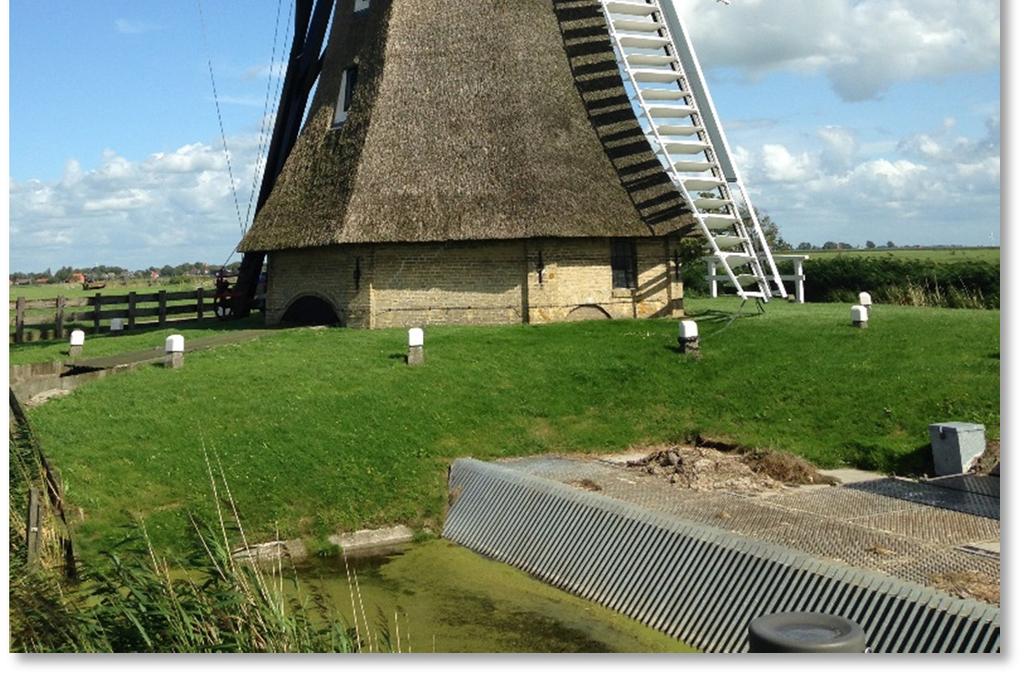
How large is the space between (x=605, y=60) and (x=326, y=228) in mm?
7420

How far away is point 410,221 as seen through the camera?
21656 mm

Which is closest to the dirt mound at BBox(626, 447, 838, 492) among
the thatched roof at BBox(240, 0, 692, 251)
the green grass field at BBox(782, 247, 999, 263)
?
the thatched roof at BBox(240, 0, 692, 251)

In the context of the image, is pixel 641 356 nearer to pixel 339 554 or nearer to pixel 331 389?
pixel 331 389

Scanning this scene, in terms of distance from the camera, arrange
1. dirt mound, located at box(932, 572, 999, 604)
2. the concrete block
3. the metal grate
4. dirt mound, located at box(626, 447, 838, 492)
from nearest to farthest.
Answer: dirt mound, located at box(932, 572, 999, 604), the metal grate, the concrete block, dirt mound, located at box(626, 447, 838, 492)

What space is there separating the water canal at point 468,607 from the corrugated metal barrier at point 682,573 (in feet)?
0.69

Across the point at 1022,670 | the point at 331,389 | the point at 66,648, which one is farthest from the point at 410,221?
the point at 1022,670

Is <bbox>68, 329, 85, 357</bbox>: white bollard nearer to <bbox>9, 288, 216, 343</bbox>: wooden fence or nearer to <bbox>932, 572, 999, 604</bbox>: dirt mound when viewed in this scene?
<bbox>9, 288, 216, 343</bbox>: wooden fence

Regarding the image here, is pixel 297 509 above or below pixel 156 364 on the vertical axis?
below

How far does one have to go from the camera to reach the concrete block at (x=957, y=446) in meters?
13.5

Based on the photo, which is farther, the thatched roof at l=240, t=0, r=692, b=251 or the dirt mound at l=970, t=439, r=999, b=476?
the thatched roof at l=240, t=0, r=692, b=251

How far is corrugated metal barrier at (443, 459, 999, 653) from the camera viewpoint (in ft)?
25.7

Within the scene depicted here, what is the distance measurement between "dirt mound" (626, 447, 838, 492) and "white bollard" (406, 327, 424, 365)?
197 inches

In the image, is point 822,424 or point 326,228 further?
point 326,228

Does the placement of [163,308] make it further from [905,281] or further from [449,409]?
[905,281]
